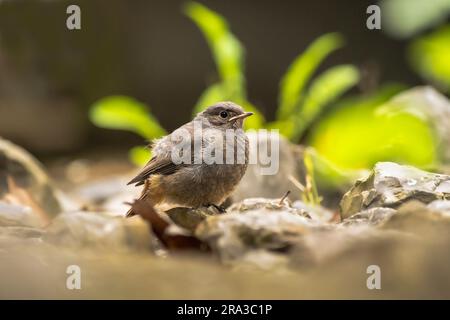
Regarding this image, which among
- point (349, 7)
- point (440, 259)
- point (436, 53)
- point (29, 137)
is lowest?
point (440, 259)

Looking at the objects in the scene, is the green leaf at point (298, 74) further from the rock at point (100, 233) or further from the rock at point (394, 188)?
the rock at point (100, 233)

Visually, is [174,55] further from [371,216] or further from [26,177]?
[371,216]

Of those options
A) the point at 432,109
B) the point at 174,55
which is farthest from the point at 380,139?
the point at 174,55

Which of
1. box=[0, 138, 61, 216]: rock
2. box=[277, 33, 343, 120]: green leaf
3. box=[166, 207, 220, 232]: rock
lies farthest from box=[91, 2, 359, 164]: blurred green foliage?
box=[166, 207, 220, 232]: rock

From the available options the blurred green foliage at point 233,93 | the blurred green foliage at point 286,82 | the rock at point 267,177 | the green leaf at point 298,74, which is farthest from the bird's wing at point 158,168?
the green leaf at point 298,74

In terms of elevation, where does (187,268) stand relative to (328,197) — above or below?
below
